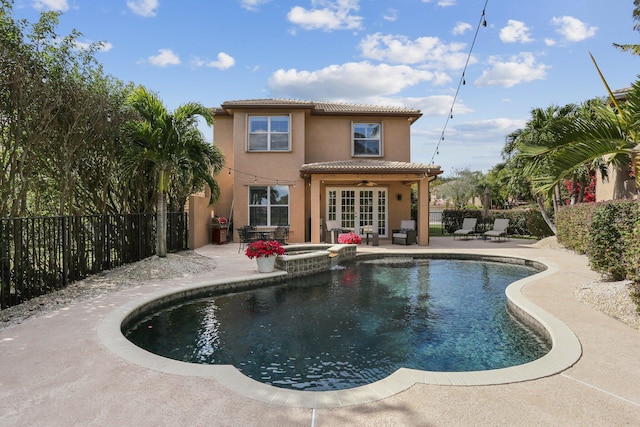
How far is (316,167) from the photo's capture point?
16.4 metres

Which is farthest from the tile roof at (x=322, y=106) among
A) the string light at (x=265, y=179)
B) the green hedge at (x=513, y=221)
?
the green hedge at (x=513, y=221)

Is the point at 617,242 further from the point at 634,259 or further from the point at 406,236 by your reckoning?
the point at 406,236

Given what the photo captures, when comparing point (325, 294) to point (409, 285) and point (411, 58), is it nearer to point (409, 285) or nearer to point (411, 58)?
point (409, 285)

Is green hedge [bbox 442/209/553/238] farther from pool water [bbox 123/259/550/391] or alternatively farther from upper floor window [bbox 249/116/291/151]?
pool water [bbox 123/259/550/391]

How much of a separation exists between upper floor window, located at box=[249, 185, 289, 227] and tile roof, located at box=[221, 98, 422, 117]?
395 cm

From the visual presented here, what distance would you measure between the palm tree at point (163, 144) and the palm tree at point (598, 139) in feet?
30.9

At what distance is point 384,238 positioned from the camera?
63.7 feet

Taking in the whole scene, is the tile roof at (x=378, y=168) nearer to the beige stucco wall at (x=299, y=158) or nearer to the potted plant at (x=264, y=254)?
the beige stucco wall at (x=299, y=158)

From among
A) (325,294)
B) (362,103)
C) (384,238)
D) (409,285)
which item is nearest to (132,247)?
(325,294)

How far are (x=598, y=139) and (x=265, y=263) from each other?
766cm

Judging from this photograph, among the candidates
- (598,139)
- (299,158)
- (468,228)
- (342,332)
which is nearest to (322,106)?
(299,158)

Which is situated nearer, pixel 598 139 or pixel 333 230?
pixel 598 139

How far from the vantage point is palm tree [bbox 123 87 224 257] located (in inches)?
421

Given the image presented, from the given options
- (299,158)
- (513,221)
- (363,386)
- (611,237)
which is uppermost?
(299,158)
